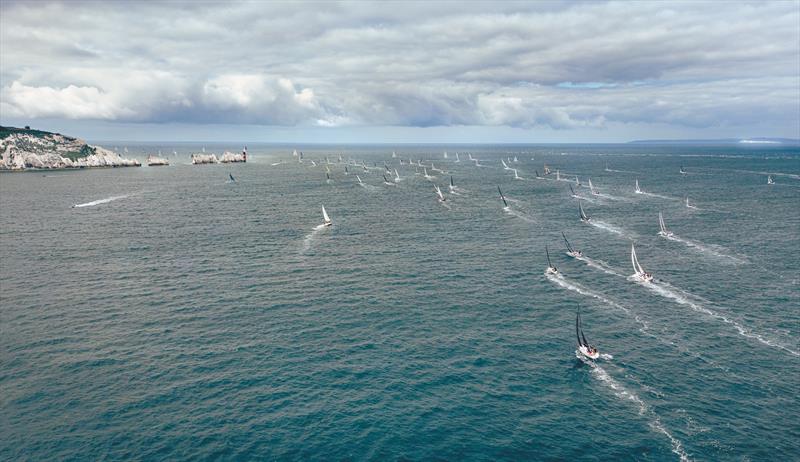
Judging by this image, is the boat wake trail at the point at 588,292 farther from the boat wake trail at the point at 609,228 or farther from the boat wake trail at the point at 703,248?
the boat wake trail at the point at 609,228

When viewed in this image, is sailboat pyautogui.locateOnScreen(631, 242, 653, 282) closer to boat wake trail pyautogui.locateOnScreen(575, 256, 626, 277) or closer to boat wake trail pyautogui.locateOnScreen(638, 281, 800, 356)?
boat wake trail pyautogui.locateOnScreen(638, 281, 800, 356)

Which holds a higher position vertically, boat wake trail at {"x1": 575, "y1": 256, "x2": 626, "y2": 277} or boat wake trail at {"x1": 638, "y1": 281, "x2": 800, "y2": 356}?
boat wake trail at {"x1": 575, "y1": 256, "x2": 626, "y2": 277}

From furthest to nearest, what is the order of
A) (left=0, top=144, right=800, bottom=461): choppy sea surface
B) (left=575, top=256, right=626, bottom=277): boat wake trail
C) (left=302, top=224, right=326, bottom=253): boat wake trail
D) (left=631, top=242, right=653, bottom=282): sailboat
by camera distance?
(left=302, top=224, right=326, bottom=253): boat wake trail < (left=575, top=256, right=626, bottom=277): boat wake trail < (left=631, top=242, right=653, bottom=282): sailboat < (left=0, top=144, right=800, bottom=461): choppy sea surface

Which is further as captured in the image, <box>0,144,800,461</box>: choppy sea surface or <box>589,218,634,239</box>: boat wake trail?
<box>589,218,634,239</box>: boat wake trail

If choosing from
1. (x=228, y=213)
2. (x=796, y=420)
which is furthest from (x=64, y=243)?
(x=796, y=420)

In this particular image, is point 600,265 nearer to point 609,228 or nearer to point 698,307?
point 698,307

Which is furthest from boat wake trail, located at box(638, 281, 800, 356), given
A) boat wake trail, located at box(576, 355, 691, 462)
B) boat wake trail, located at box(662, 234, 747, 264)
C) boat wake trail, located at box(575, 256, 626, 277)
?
boat wake trail, located at box(662, 234, 747, 264)
